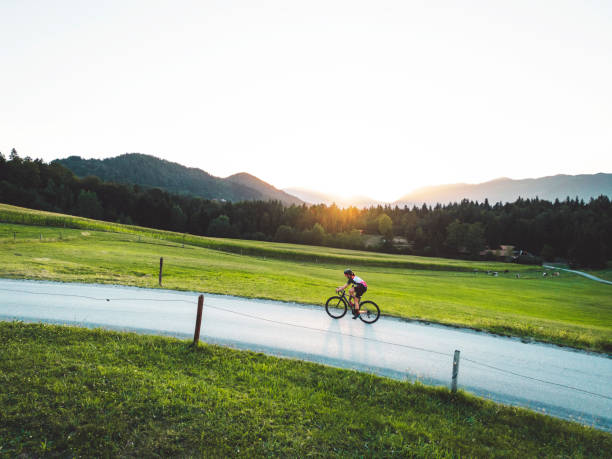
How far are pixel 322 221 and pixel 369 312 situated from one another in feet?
432

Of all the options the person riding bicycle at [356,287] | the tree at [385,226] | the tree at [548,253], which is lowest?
the person riding bicycle at [356,287]

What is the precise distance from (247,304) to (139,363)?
857 centimetres

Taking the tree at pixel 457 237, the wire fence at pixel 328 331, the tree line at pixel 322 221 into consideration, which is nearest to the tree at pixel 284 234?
the tree line at pixel 322 221

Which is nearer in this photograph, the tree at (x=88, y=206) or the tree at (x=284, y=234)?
the tree at (x=88, y=206)

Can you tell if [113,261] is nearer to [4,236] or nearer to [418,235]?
[4,236]

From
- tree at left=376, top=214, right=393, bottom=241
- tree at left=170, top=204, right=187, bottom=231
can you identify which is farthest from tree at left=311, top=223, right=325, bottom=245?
tree at left=170, top=204, right=187, bottom=231

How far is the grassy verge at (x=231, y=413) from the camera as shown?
21.4 ft

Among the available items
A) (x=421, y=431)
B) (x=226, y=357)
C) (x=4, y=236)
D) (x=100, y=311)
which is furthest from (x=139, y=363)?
(x=4, y=236)

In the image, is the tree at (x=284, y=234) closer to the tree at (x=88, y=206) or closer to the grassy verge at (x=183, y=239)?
the grassy verge at (x=183, y=239)

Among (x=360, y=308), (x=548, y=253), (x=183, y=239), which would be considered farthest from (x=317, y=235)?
(x=360, y=308)

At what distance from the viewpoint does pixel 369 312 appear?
16016 mm

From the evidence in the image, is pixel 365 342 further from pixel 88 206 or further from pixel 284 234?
pixel 88 206

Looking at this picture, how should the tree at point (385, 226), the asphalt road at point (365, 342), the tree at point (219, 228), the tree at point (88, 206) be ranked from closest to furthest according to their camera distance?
1. the asphalt road at point (365, 342)
2. the tree at point (88, 206)
3. the tree at point (219, 228)
4. the tree at point (385, 226)

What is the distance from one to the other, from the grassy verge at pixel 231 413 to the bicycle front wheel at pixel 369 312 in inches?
250
